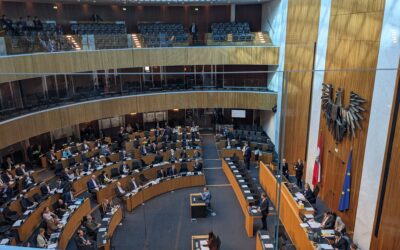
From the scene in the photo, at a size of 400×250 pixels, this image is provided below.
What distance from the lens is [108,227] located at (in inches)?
468

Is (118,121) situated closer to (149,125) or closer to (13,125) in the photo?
(149,125)

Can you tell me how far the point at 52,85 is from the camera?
821 inches

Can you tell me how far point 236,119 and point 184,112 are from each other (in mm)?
4158

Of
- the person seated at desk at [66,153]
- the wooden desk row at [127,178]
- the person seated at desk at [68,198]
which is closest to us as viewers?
the person seated at desk at [68,198]

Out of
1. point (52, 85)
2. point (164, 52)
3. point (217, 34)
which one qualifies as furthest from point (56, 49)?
point (217, 34)

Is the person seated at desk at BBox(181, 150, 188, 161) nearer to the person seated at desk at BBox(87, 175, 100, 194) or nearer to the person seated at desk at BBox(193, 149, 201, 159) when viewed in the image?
the person seated at desk at BBox(193, 149, 201, 159)

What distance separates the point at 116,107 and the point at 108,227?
1050cm

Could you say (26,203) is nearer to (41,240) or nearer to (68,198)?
(68,198)

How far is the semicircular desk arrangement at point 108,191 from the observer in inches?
465

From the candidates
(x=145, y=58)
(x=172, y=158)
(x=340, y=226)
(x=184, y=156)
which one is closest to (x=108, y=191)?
(x=172, y=158)

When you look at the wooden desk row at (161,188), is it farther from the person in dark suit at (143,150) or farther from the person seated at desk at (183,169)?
the person in dark suit at (143,150)

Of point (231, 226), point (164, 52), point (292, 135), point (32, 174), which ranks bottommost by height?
point (231, 226)

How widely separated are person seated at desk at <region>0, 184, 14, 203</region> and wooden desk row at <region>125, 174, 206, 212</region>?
459 cm

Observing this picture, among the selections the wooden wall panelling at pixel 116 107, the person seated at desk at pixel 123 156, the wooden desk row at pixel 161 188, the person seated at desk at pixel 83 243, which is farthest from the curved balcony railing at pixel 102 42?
the person seated at desk at pixel 83 243
